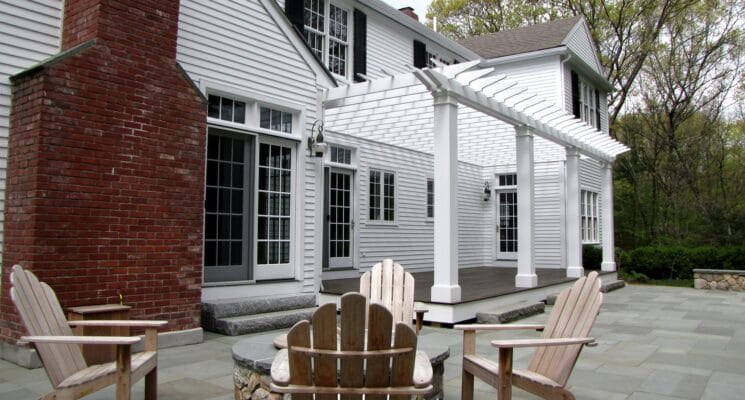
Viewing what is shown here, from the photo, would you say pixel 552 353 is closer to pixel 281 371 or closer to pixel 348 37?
pixel 281 371

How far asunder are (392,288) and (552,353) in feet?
5.02

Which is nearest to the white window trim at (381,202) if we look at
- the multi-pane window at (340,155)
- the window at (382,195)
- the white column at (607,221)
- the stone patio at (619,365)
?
the window at (382,195)

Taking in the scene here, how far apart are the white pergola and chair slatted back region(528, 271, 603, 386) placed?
11.1 ft

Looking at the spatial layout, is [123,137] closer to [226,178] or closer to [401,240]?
[226,178]

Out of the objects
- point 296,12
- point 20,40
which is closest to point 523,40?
point 296,12

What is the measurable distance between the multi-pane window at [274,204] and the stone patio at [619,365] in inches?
61.7

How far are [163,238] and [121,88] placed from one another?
1.55 metres

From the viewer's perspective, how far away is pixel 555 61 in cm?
1497

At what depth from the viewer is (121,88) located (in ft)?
17.4

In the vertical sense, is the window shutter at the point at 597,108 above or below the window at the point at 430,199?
above

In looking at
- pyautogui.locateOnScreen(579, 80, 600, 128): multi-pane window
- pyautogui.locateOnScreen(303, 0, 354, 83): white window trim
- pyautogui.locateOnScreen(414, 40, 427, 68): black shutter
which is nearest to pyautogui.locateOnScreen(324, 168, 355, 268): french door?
pyautogui.locateOnScreen(303, 0, 354, 83): white window trim

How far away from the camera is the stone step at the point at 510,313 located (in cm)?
721

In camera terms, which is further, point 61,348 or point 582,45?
point 582,45

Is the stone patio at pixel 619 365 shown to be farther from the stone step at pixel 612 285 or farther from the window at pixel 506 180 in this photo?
the window at pixel 506 180
